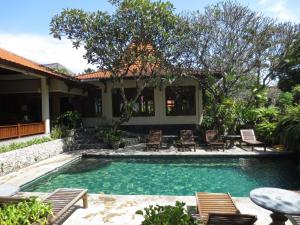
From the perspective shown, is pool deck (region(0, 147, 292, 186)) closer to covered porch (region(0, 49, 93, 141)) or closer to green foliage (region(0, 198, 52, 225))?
covered porch (region(0, 49, 93, 141))

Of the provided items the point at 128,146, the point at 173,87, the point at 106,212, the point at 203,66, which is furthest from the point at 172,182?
the point at 173,87

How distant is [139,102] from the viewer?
19469 mm

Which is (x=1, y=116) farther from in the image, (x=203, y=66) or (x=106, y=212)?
(x=106, y=212)

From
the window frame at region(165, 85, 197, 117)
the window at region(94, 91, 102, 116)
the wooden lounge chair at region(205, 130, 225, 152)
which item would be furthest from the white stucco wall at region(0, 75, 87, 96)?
the wooden lounge chair at region(205, 130, 225, 152)

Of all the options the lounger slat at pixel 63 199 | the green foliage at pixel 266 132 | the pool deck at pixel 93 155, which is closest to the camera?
the lounger slat at pixel 63 199

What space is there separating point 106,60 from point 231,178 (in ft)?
28.8

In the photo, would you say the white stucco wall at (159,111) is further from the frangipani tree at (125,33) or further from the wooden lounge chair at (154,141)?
the frangipani tree at (125,33)

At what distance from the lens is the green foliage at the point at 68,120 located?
1673 centimetres

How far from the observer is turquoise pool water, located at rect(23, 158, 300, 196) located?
9109mm

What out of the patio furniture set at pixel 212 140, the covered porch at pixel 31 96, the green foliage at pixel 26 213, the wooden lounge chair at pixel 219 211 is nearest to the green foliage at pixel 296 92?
the patio furniture set at pixel 212 140

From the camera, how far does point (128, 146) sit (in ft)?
54.4

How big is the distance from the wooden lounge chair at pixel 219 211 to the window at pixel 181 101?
12.9m

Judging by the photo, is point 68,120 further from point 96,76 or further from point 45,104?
point 96,76

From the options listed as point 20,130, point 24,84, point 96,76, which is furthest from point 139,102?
point 20,130
